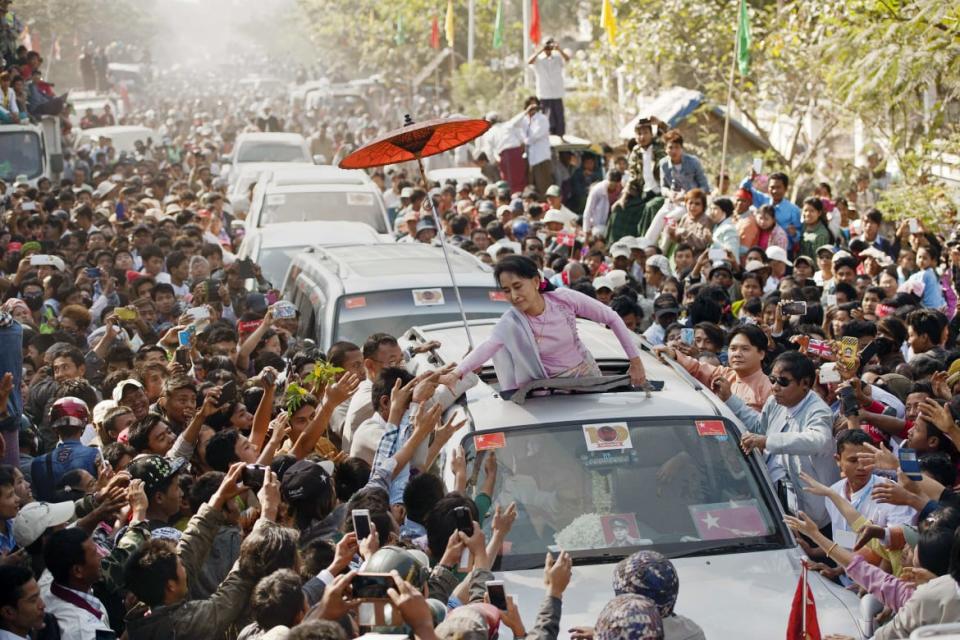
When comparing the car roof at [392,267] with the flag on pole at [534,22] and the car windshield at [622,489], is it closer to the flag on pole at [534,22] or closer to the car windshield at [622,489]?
the car windshield at [622,489]

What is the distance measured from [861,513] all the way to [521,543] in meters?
1.58

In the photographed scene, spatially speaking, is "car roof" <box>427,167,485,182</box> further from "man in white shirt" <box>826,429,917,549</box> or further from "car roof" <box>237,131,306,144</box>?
"man in white shirt" <box>826,429,917,549</box>

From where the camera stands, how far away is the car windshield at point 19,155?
65.0ft

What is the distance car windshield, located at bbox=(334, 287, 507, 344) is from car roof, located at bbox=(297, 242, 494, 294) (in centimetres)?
7

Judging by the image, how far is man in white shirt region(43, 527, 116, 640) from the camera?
197 inches

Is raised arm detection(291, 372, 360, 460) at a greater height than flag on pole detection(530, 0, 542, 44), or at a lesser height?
lesser

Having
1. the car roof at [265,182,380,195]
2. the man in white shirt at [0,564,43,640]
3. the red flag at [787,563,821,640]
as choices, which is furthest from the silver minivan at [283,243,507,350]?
the car roof at [265,182,380,195]

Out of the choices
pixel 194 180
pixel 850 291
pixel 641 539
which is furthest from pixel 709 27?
pixel 641 539

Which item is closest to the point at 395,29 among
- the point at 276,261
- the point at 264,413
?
the point at 276,261

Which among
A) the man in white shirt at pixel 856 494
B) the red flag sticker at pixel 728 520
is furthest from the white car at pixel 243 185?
the red flag sticker at pixel 728 520

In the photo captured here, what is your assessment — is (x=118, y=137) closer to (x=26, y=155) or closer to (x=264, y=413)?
(x=26, y=155)

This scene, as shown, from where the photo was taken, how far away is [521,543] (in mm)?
5711

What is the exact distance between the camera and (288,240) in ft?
43.7

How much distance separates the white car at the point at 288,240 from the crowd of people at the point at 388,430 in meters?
0.47
